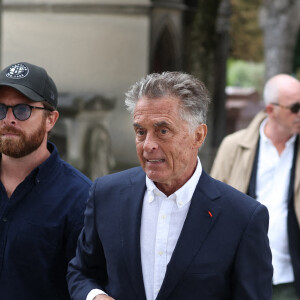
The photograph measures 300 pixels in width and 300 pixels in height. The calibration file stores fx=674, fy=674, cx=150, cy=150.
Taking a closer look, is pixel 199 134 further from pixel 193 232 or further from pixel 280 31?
pixel 280 31

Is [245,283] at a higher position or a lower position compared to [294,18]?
lower

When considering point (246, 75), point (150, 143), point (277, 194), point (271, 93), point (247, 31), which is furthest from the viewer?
point (246, 75)

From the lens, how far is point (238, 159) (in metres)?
4.86

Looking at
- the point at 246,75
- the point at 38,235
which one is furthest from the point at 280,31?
the point at 246,75

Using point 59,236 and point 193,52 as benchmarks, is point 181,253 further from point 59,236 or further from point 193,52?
point 193,52

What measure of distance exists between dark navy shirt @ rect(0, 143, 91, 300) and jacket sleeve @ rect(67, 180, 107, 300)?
253mm

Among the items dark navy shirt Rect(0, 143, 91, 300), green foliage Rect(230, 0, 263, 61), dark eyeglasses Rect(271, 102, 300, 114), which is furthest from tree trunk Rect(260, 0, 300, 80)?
green foliage Rect(230, 0, 263, 61)

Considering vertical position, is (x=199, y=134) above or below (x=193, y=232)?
above

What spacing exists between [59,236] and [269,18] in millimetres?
14026

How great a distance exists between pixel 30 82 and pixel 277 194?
2.20 metres

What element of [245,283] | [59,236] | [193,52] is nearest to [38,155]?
[59,236]

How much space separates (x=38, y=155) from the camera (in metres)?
3.19

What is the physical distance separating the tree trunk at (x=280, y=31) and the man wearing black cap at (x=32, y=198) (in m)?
13.4

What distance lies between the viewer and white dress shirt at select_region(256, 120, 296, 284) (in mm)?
4527
